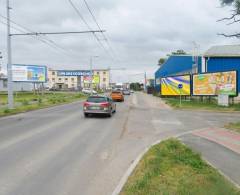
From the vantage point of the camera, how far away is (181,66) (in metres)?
53.6

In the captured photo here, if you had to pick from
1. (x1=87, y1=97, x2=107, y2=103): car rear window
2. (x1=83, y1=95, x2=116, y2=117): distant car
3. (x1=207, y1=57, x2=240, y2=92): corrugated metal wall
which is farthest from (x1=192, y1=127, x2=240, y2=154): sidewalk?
(x1=207, y1=57, x2=240, y2=92): corrugated metal wall

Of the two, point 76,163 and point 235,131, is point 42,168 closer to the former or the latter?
point 76,163

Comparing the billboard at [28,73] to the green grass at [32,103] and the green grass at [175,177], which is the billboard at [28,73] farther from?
the green grass at [175,177]

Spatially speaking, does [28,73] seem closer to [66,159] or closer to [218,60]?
[218,60]

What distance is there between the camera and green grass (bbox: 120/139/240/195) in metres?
5.13

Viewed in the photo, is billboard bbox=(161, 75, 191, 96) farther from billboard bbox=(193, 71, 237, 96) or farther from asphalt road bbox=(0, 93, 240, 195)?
asphalt road bbox=(0, 93, 240, 195)

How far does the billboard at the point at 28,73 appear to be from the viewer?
34.4m

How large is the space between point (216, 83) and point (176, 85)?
6911mm

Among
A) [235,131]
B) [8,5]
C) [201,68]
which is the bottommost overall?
[235,131]

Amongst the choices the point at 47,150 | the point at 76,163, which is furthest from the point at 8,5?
the point at 76,163

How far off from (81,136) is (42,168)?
474 centimetres

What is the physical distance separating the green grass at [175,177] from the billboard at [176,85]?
88.0ft

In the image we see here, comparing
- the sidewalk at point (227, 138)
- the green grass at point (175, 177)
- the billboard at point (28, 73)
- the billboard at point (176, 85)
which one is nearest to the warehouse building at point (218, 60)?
the billboard at point (176, 85)

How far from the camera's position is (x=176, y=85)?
37438mm
